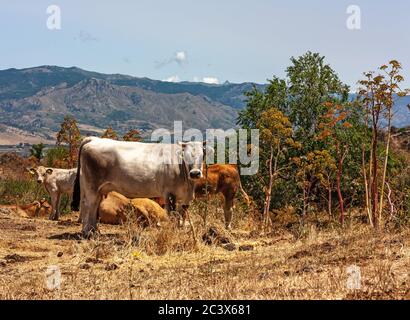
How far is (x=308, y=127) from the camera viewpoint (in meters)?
22.4

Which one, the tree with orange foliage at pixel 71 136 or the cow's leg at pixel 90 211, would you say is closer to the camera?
the cow's leg at pixel 90 211

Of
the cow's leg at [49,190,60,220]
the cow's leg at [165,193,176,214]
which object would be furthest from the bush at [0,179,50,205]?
the cow's leg at [165,193,176,214]

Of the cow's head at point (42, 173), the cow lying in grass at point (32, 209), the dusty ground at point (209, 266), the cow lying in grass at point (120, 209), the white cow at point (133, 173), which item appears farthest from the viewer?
the cow's head at point (42, 173)

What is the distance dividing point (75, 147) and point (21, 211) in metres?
6.44

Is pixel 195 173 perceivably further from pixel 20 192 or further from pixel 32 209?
pixel 20 192

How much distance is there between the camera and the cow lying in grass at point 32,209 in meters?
19.5

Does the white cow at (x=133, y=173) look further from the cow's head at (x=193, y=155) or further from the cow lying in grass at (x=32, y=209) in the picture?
the cow lying in grass at (x=32, y=209)

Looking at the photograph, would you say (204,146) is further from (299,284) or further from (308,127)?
(308,127)

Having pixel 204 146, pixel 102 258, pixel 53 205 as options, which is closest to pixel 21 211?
pixel 53 205

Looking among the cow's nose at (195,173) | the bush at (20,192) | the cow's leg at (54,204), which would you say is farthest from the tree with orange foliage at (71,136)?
the cow's nose at (195,173)

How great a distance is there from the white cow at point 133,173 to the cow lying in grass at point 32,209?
6269 millimetres

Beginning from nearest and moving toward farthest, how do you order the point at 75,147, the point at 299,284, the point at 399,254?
the point at 299,284 → the point at 399,254 → the point at 75,147

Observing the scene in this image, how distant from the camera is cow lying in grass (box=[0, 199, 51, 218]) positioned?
766 inches

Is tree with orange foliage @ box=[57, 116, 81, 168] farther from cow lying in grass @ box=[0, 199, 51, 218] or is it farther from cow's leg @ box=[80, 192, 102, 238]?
cow's leg @ box=[80, 192, 102, 238]
